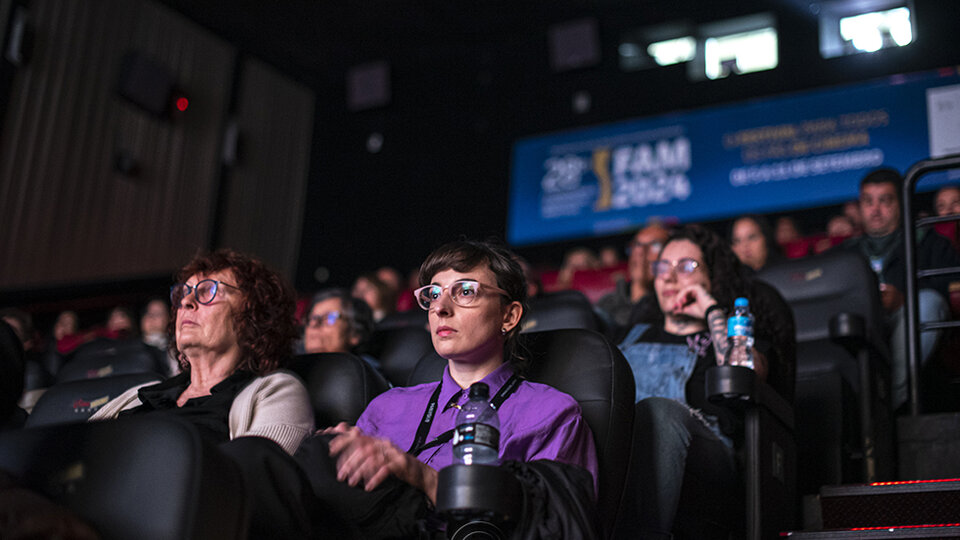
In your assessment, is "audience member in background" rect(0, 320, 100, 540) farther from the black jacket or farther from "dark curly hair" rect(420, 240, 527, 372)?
the black jacket

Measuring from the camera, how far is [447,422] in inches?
78.4

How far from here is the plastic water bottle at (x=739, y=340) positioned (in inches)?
95.5

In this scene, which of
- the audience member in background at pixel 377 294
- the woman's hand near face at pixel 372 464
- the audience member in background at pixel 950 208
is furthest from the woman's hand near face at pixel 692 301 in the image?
the audience member in background at pixel 377 294

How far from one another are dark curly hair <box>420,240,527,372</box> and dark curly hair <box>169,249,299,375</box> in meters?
0.44

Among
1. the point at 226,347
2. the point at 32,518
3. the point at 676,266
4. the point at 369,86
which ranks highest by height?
the point at 369,86

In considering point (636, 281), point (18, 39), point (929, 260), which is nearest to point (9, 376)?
point (636, 281)

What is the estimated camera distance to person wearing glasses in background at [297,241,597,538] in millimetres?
1624

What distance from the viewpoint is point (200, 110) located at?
325 inches

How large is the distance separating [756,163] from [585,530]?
19.7 feet

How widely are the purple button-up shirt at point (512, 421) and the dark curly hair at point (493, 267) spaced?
0.07 m

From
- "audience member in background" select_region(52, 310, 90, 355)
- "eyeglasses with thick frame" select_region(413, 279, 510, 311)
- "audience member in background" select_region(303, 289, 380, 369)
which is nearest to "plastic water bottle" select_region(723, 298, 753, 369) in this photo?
"eyeglasses with thick frame" select_region(413, 279, 510, 311)

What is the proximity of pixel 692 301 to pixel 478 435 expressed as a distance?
1.43 m

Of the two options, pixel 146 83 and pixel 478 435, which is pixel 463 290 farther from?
pixel 146 83

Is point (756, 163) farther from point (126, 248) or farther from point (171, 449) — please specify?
point (171, 449)
